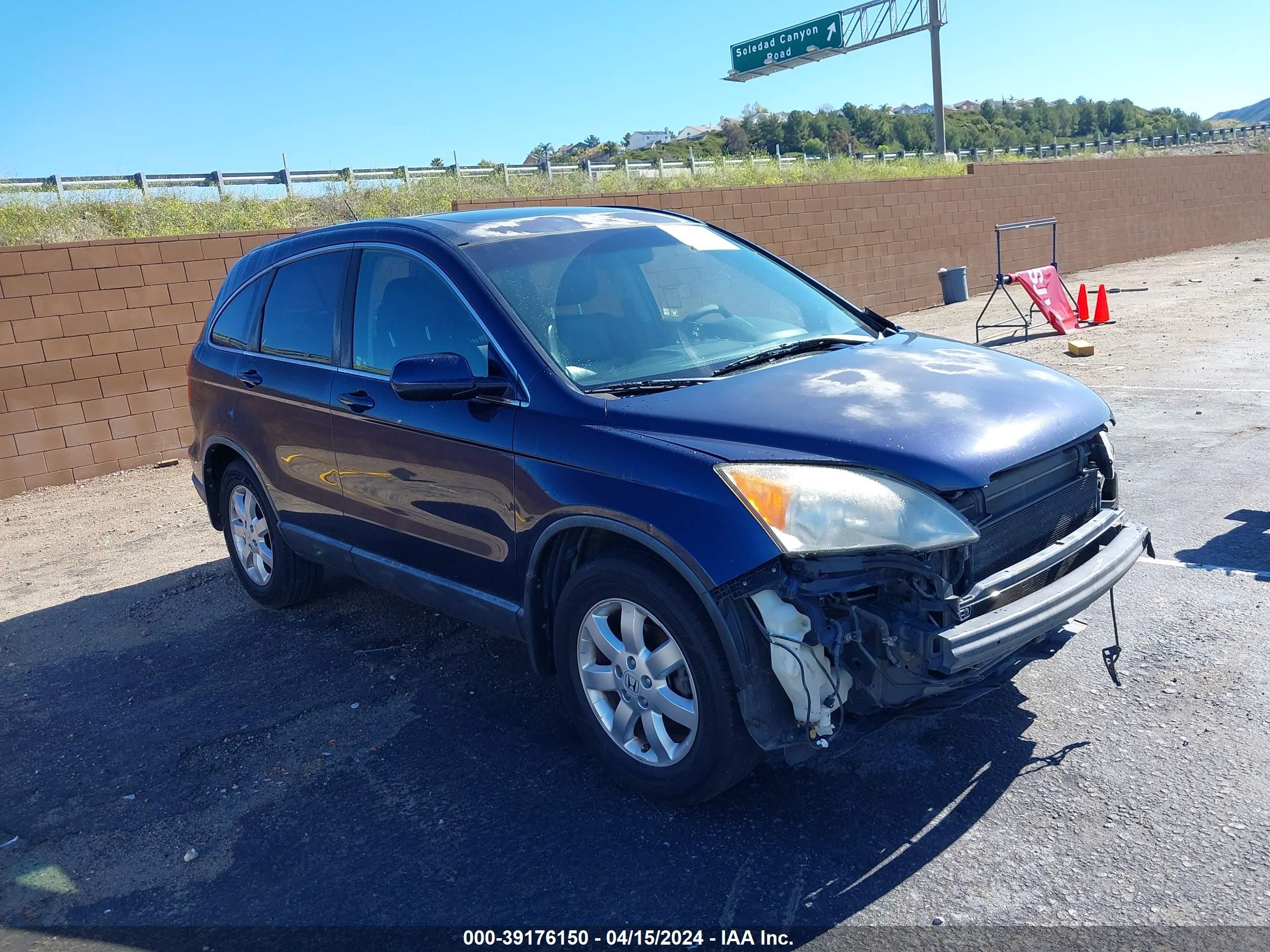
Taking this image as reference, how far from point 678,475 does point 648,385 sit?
60 cm

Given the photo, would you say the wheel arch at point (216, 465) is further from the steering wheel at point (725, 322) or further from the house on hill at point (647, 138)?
the house on hill at point (647, 138)

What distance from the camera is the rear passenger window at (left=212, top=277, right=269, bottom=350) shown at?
557 centimetres

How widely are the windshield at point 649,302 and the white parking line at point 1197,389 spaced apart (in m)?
6.07

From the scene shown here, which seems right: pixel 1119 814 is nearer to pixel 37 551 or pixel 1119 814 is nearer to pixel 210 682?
pixel 210 682

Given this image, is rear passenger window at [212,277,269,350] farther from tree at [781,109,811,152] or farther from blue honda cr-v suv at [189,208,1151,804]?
tree at [781,109,811,152]

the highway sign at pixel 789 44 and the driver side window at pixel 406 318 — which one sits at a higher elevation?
the highway sign at pixel 789 44

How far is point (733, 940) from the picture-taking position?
2859 millimetres

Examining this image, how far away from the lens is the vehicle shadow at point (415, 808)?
3135 mm

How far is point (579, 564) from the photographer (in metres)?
3.73

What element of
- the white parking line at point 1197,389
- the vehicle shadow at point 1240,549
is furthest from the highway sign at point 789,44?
the vehicle shadow at point 1240,549

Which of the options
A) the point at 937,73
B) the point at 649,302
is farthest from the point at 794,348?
the point at 937,73

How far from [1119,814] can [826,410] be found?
1527 millimetres

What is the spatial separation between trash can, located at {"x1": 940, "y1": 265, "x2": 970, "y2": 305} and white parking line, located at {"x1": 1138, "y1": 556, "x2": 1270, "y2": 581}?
13219mm

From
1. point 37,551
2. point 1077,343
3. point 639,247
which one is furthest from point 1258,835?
point 1077,343
